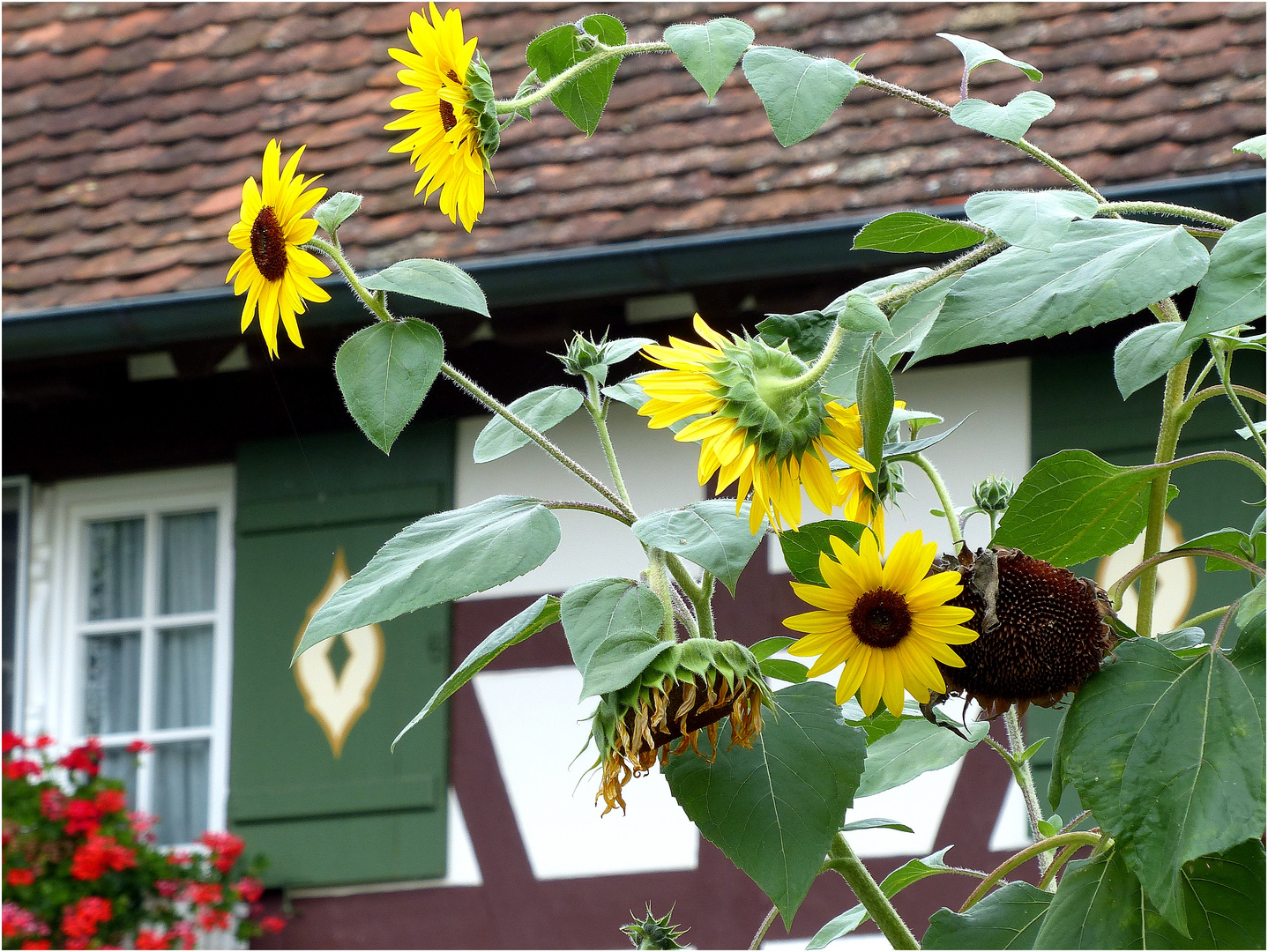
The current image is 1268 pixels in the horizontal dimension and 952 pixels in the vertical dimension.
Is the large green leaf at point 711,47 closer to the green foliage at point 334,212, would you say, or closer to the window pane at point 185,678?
the green foliage at point 334,212

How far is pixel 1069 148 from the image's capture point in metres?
3.59

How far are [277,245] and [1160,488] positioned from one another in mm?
450

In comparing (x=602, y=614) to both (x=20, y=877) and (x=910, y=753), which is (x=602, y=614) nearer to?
(x=910, y=753)

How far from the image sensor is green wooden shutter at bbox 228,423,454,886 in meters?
3.83

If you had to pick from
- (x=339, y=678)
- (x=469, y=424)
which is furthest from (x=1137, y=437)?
(x=339, y=678)

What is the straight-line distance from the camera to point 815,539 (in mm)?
667

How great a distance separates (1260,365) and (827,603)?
9.38 ft

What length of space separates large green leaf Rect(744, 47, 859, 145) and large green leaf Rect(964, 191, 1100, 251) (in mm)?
70

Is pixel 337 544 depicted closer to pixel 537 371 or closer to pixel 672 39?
pixel 537 371

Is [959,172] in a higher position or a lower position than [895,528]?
higher

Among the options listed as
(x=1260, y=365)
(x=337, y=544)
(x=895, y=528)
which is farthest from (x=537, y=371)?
(x=1260, y=365)

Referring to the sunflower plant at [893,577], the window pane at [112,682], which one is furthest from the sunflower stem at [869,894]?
the window pane at [112,682]

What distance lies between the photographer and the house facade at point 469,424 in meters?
3.55

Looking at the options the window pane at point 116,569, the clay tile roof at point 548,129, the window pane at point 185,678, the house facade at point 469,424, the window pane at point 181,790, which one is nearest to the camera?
the house facade at point 469,424
